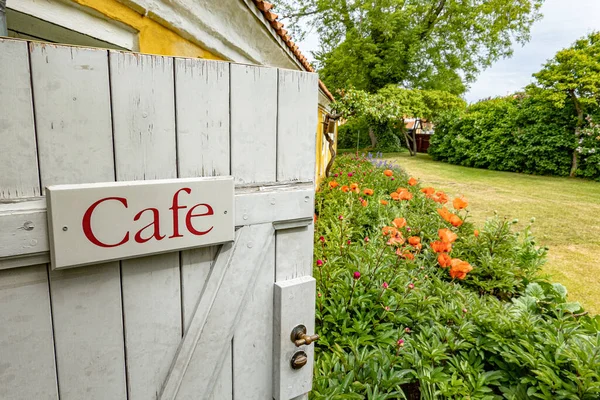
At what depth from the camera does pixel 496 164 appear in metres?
15.8

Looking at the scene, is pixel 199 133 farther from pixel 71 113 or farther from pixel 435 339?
pixel 435 339

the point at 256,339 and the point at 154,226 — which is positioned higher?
the point at 154,226

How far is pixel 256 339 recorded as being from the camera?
110 cm

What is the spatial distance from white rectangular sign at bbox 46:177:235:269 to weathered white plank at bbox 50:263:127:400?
7 cm

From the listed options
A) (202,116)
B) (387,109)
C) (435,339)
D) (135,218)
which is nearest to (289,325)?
(135,218)

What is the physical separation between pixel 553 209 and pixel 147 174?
9893 millimetres

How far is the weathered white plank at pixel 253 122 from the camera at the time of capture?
945mm

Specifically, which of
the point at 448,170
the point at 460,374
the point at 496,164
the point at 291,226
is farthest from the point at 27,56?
the point at 496,164

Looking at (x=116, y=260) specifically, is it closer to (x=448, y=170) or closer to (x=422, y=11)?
(x=448, y=170)

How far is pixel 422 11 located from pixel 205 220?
922 inches

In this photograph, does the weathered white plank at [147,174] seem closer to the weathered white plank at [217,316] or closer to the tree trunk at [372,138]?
the weathered white plank at [217,316]

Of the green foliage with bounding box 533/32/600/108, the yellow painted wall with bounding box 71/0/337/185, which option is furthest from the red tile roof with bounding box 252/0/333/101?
the green foliage with bounding box 533/32/600/108

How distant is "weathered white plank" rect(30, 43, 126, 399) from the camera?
73cm

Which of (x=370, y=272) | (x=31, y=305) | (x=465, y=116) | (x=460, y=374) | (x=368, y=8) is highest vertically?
(x=368, y=8)
